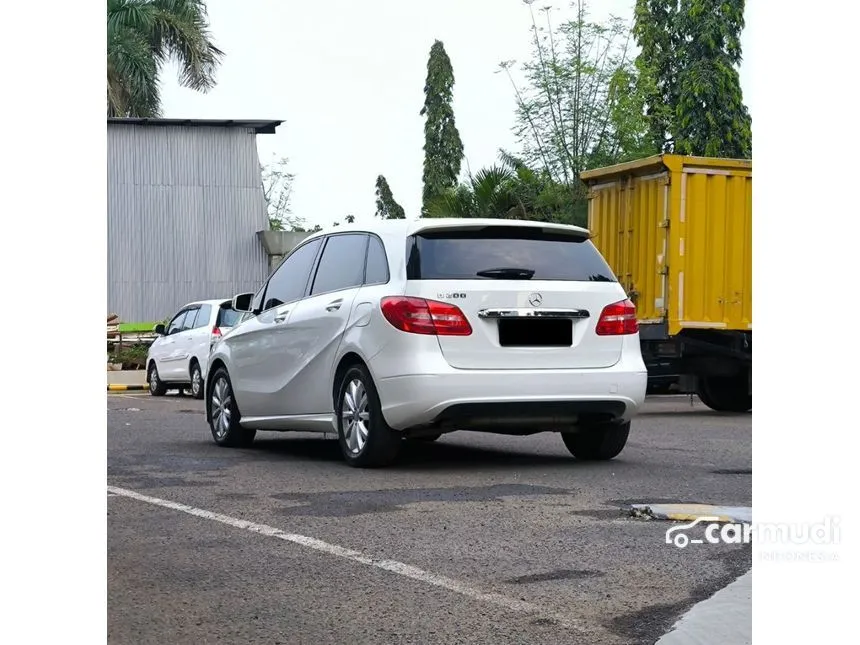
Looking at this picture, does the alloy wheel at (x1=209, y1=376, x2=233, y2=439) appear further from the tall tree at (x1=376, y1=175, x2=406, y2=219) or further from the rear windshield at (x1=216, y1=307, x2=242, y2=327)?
the tall tree at (x1=376, y1=175, x2=406, y2=219)

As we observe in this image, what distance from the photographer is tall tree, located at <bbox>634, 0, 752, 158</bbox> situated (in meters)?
38.5

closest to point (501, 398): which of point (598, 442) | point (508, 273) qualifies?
point (508, 273)

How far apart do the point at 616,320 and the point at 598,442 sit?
3.30 feet

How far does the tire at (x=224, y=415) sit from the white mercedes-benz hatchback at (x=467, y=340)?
4.44 ft

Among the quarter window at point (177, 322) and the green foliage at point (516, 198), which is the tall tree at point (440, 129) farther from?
the quarter window at point (177, 322)

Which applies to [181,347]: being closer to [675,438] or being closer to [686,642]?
[675,438]

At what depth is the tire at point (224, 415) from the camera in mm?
11492

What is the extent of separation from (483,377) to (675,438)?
12.4ft

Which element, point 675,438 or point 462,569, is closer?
point 462,569

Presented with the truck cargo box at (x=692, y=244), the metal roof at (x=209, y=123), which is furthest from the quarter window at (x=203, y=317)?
the metal roof at (x=209, y=123)

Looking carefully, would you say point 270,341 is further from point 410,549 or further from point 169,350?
point 169,350
